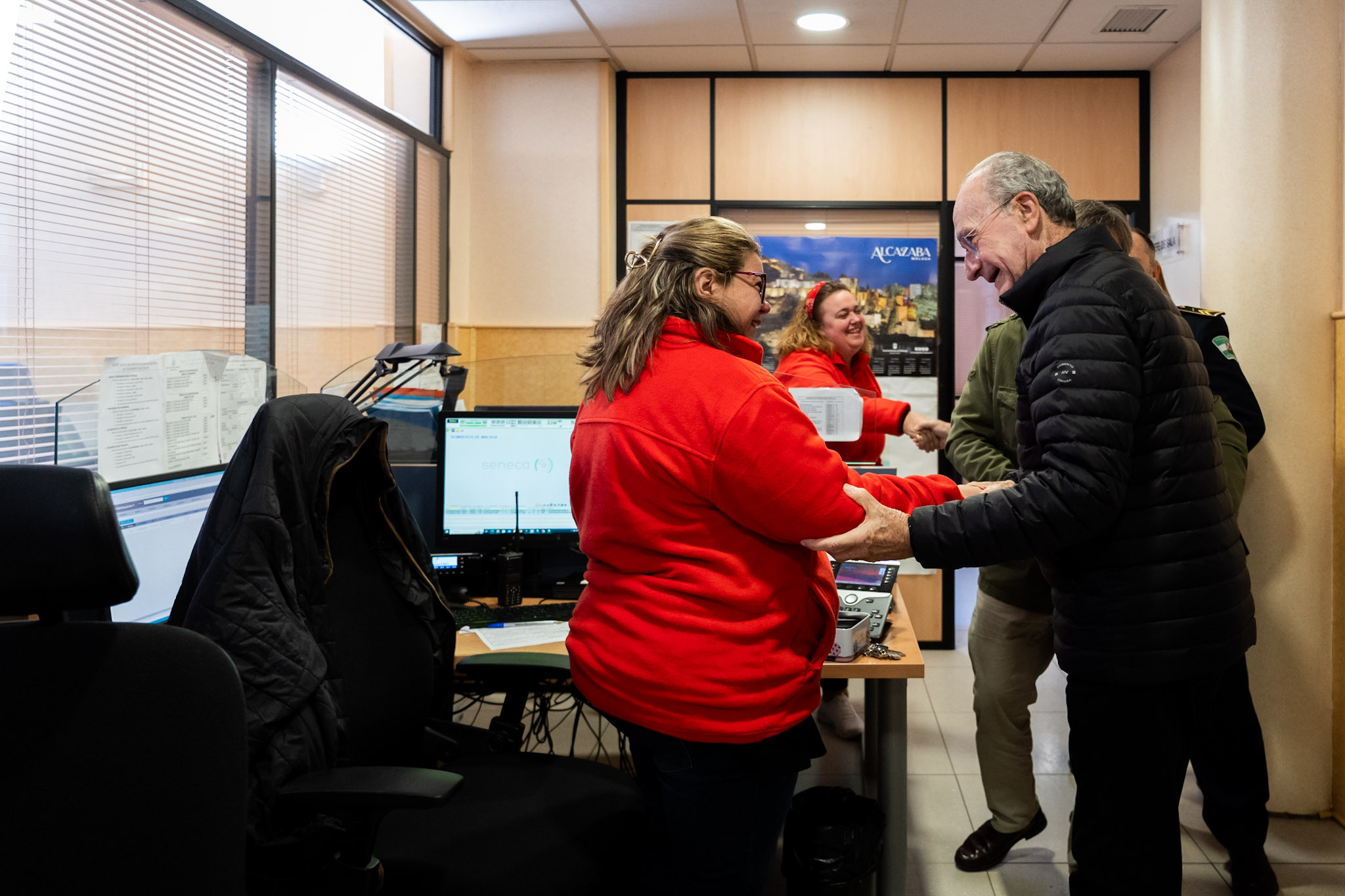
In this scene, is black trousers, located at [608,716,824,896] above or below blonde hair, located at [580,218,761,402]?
below

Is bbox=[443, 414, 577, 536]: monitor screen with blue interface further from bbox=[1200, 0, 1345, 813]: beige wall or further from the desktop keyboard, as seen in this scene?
bbox=[1200, 0, 1345, 813]: beige wall

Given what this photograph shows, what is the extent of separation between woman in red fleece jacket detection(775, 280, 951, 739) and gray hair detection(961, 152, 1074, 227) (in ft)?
4.49

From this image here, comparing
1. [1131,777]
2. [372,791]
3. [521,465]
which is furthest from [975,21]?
[372,791]

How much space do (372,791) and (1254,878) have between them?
2.19 metres

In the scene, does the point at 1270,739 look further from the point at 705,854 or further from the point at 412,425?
the point at 412,425

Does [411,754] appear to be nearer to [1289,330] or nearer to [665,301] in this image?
[665,301]

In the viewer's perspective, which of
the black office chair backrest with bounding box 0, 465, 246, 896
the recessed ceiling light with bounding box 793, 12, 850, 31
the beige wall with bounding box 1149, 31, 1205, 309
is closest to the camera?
the black office chair backrest with bounding box 0, 465, 246, 896

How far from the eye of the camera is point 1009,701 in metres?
2.47

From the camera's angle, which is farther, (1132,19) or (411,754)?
(1132,19)

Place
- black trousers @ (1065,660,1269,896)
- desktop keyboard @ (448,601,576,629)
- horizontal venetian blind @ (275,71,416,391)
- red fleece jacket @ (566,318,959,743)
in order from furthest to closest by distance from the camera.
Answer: horizontal venetian blind @ (275,71,416,391)
desktop keyboard @ (448,601,576,629)
black trousers @ (1065,660,1269,896)
red fleece jacket @ (566,318,959,743)

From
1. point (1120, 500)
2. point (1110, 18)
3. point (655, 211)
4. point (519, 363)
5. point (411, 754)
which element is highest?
point (1110, 18)

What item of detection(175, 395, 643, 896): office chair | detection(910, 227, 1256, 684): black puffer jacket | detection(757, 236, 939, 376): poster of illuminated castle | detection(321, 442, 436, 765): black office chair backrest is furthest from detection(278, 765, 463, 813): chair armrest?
detection(757, 236, 939, 376): poster of illuminated castle

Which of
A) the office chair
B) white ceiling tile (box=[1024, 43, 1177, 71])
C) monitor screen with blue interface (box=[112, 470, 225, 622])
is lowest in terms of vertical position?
the office chair

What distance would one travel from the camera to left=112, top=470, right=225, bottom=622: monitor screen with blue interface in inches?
71.2
